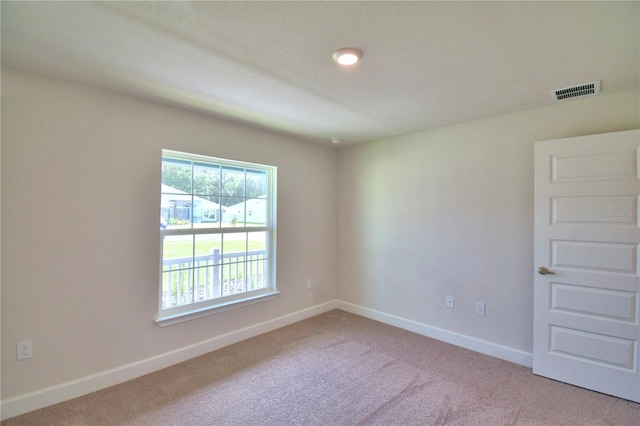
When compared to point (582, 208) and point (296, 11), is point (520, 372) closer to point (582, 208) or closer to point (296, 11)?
point (582, 208)

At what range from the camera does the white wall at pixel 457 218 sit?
2.70m

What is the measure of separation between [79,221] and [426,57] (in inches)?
105

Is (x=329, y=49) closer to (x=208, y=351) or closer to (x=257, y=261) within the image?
(x=257, y=261)

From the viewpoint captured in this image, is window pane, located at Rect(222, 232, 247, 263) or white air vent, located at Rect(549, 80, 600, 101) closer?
white air vent, located at Rect(549, 80, 600, 101)

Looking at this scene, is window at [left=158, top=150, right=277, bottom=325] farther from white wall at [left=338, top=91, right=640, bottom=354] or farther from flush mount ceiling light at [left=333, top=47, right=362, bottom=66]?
flush mount ceiling light at [left=333, top=47, right=362, bottom=66]

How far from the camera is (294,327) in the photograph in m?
3.57

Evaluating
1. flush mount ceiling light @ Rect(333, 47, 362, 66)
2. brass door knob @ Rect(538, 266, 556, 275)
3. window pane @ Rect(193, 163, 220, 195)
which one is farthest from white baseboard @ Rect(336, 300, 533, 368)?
flush mount ceiling light @ Rect(333, 47, 362, 66)

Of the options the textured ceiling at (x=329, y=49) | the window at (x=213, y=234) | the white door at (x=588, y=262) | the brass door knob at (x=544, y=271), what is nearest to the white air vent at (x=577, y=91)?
the textured ceiling at (x=329, y=49)

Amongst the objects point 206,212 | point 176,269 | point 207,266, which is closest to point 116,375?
point 176,269

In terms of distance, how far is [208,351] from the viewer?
2896 millimetres

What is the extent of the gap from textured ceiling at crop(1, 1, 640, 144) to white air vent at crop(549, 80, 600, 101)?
69mm

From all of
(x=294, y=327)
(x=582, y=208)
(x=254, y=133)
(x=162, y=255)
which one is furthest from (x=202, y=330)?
(x=582, y=208)

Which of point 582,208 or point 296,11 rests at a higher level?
point 296,11

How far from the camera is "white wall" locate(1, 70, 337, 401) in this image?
199 cm
